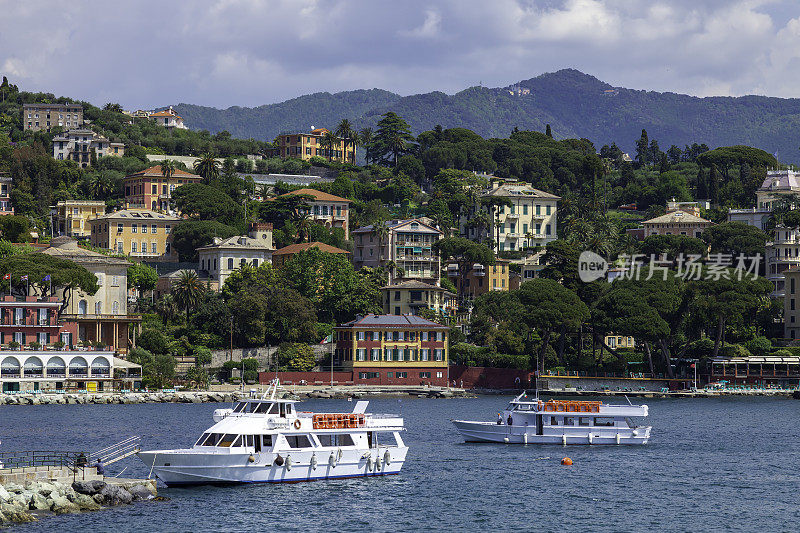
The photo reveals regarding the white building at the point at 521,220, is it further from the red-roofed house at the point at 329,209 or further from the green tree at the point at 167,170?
the green tree at the point at 167,170

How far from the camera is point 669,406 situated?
10925cm

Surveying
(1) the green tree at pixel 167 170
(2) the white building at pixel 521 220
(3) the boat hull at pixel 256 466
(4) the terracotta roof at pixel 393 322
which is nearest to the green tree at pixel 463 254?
(2) the white building at pixel 521 220

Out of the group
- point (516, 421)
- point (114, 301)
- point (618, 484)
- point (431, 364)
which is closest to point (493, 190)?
point (431, 364)

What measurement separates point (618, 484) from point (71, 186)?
136 metres

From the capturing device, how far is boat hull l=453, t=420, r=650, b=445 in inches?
2798

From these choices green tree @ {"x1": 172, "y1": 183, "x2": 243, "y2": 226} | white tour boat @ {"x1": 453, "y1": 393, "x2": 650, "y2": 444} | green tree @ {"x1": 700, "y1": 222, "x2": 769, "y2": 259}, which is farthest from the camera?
green tree @ {"x1": 172, "y1": 183, "x2": 243, "y2": 226}

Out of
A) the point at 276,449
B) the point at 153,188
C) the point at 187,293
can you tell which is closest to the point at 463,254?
the point at 187,293

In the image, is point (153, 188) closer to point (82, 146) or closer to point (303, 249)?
point (82, 146)

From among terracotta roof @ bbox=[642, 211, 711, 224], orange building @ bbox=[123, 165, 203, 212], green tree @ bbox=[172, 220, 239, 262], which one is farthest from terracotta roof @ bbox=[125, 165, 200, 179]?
terracotta roof @ bbox=[642, 211, 711, 224]

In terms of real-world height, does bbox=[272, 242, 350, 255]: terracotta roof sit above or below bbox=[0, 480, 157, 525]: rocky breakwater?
above

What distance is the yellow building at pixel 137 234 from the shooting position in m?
155

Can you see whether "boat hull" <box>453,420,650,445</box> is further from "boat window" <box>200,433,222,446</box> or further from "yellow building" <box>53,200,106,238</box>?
"yellow building" <box>53,200,106,238</box>

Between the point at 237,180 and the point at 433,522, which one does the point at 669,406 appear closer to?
the point at 433,522

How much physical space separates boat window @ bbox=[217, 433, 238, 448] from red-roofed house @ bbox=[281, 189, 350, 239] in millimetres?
116268
